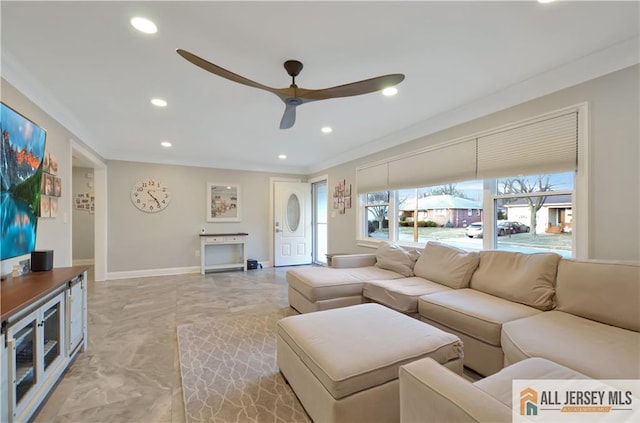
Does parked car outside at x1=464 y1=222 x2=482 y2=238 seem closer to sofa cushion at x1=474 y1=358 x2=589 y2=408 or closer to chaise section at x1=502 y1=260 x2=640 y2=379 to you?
chaise section at x1=502 y1=260 x2=640 y2=379

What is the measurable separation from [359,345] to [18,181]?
9.25 feet

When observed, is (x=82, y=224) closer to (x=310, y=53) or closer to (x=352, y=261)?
(x=352, y=261)

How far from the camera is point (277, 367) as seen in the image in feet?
7.26

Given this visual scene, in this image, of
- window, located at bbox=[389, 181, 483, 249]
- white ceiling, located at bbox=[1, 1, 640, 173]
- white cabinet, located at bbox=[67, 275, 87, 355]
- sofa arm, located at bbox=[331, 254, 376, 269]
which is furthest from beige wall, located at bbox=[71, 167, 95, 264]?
window, located at bbox=[389, 181, 483, 249]

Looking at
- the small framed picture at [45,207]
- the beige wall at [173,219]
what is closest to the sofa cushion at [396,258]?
the beige wall at [173,219]

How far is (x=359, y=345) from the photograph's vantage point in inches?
63.0

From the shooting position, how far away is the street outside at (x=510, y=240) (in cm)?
251

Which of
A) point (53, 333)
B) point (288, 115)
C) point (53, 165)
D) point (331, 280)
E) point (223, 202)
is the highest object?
point (288, 115)

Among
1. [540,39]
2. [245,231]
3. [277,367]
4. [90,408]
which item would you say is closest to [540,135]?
[540,39]

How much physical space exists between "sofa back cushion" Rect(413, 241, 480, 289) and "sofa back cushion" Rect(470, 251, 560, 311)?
0.08 m

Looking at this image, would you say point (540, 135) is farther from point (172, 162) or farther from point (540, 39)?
point (172, 162)

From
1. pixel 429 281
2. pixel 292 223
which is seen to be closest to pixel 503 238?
pixel 429 281

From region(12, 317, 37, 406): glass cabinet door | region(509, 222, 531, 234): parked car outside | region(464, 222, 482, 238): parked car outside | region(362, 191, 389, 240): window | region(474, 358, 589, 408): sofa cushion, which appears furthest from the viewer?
region(362, 191, 389, 240): window

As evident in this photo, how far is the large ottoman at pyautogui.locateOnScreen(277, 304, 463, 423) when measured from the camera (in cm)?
Result: 140
